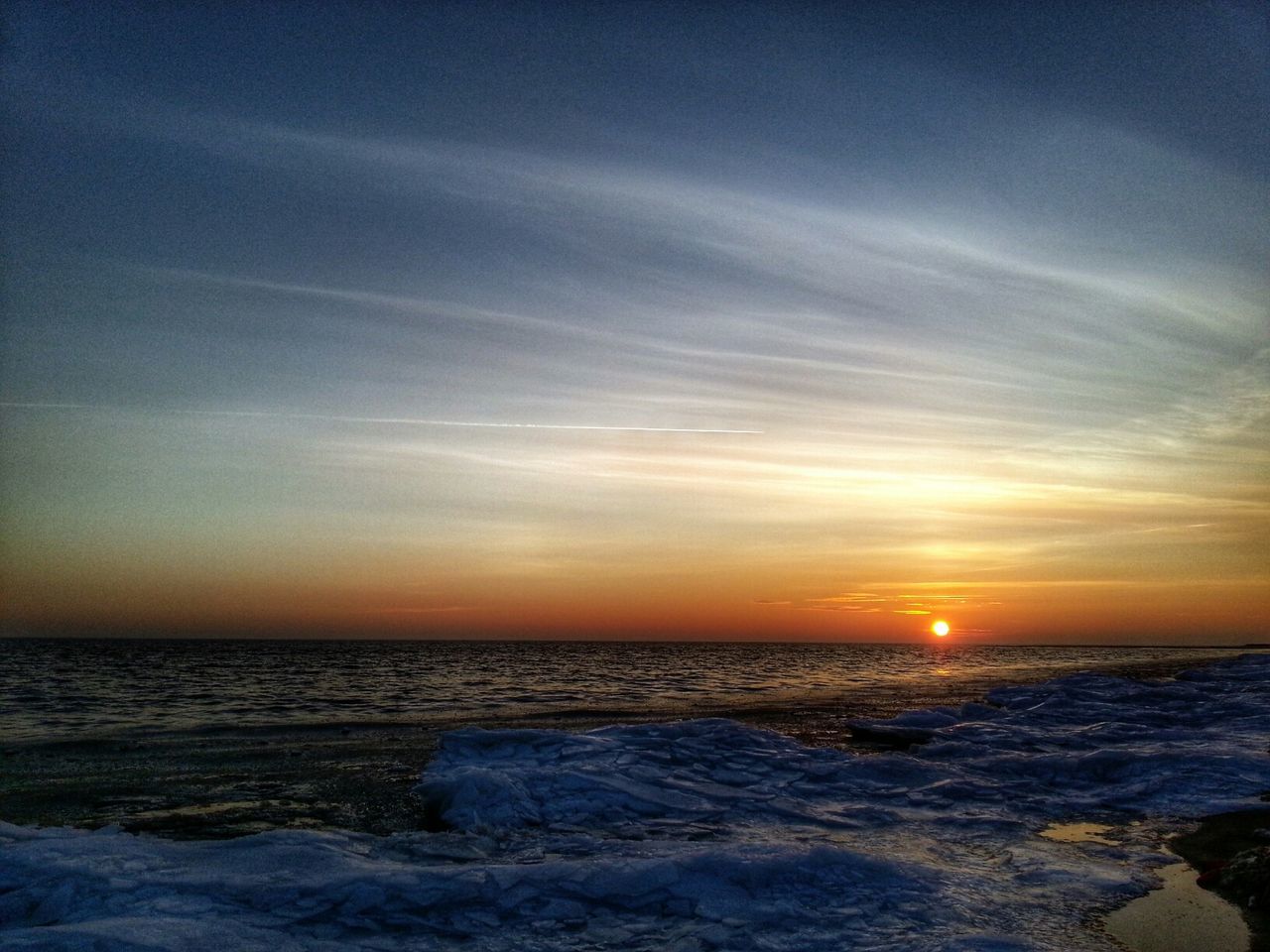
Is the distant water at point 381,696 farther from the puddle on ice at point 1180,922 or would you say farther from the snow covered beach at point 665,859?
the puddle on ice at point 1180,922

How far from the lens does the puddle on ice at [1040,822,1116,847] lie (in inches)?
434

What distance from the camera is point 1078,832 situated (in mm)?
11539

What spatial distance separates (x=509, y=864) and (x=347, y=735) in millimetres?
12387

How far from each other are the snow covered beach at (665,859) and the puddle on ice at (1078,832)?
0.72 ft

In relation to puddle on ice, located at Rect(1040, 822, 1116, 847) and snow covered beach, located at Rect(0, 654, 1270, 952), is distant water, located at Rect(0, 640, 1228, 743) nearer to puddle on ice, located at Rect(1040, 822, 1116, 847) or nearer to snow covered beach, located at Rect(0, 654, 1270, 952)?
snow covered beach, located at Rect(0, 654, 1270, 952)

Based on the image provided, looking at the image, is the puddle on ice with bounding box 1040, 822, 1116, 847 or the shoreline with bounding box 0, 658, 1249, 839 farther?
the shoreline with bounding box 0, 658, 1249, 839

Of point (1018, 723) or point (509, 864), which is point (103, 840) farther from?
point (1018, 723)

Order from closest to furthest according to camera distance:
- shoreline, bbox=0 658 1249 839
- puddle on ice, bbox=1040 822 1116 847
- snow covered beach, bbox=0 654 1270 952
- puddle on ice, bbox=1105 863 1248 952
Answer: puddle on ice, bbox=1105 863 1248 952, snow covered beach, bbox=0 654 1270 952, puddle on ice, bbox=1040 822 1116 847, shoreline, bbox=0 658 1249 839

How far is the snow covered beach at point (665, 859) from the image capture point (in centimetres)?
730

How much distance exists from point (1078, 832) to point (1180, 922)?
414cm

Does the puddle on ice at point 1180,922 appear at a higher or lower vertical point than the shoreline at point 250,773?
higher

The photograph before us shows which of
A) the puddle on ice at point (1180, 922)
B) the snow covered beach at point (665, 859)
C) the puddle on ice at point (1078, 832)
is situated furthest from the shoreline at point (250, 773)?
the puddle on ice at point (1180, 922)

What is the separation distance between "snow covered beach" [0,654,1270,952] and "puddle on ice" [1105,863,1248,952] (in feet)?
0.92

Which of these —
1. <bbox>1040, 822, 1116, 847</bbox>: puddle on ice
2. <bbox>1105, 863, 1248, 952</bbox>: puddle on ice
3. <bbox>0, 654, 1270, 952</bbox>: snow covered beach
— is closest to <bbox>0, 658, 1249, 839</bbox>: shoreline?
<bbox>0, 654, 1270, 952</bbox>: snow covered beach
